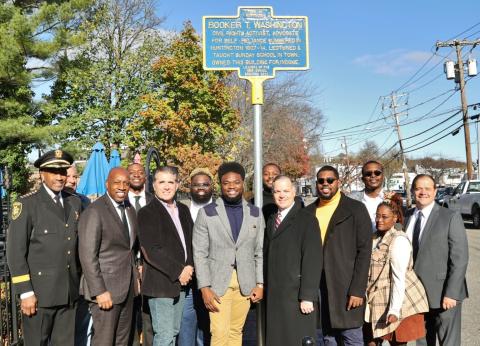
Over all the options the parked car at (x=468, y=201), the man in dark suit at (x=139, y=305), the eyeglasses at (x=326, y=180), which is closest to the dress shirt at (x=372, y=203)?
the eyeglasses at (x=326, y=180)

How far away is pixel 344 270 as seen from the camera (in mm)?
4090

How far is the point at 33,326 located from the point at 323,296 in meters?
2.44

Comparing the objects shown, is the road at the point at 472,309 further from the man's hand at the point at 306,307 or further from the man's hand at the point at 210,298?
the man's hand at the point at 210,298

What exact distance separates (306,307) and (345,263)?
1.65 feet

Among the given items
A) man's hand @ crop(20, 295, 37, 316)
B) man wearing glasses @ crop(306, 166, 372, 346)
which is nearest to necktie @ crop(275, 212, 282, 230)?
man wearing glasses @ crop(306, 166, 372, 346)

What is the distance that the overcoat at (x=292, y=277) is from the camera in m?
4.01

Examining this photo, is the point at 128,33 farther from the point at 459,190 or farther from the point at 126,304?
the point at 126,304

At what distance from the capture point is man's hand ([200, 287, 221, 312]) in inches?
166

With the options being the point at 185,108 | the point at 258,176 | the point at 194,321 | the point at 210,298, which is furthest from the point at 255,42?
the point at 185,108

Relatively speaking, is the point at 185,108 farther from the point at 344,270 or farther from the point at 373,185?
the point at 344,270

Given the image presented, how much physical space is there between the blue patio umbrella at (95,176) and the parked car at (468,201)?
15.3 meters

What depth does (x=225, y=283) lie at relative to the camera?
13.9 ft

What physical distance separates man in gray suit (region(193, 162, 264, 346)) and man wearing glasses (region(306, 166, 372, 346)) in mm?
625

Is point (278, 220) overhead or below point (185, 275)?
overhead
